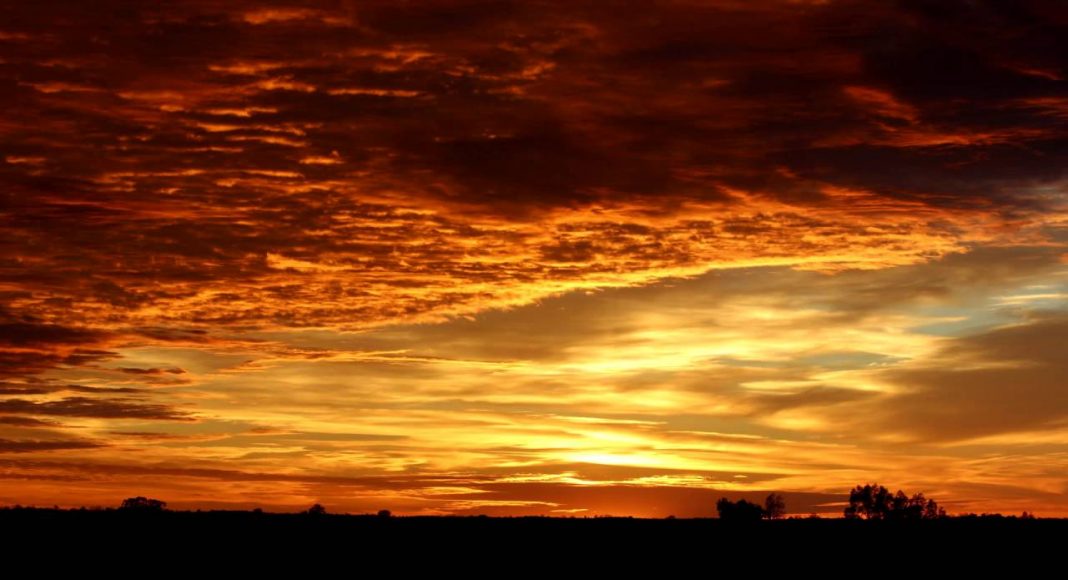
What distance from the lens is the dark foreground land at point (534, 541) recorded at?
4203 cm

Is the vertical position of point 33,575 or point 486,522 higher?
point 486,522

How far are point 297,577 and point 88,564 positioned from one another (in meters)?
6.36

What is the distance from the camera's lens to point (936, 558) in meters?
44.0

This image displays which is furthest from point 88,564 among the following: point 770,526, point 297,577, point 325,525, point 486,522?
point 770,526

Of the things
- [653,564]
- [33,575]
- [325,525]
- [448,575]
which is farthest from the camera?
[325,525]

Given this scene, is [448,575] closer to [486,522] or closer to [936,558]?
[486,522]

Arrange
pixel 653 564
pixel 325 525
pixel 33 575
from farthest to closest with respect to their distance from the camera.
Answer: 1. pixel 325 525
2. pixel 653 564
3. pixel 33 575

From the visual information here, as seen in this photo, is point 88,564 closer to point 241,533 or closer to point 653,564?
point 241,533

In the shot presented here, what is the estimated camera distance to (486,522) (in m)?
50.8

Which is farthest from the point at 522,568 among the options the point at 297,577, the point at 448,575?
the point at 297,577

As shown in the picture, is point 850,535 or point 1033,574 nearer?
point 1033,574

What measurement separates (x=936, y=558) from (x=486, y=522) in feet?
55.2

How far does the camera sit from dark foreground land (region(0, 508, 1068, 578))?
4203 centimetres

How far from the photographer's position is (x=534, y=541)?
46.1 metres
